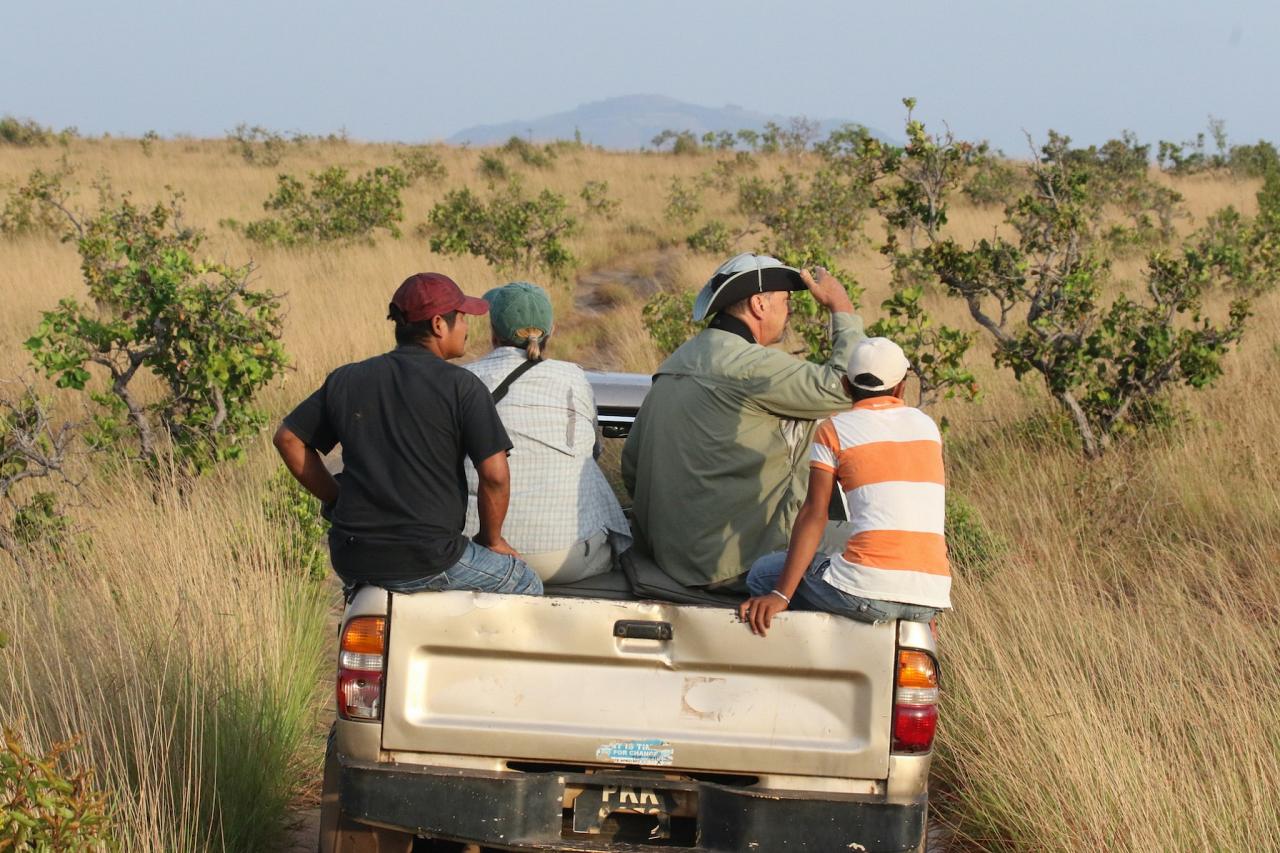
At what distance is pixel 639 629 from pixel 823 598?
1.87 ft

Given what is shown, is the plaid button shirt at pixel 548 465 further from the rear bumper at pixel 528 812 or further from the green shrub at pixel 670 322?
the green shrub at pixel 670 322

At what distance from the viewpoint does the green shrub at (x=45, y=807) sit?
291 centimetres

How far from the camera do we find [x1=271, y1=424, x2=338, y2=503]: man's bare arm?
3.87 m

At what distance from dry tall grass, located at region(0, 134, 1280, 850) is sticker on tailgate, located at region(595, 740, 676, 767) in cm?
115

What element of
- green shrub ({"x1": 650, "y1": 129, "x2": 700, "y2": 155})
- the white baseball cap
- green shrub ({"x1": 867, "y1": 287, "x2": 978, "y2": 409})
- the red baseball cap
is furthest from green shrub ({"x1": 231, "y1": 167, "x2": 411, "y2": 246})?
green shrub ({"x1": 650, "y1": 129, "x2": 700, "y2": 155})

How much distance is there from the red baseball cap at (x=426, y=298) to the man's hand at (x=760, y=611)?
1.19 meters

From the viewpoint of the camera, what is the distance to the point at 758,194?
974 inches

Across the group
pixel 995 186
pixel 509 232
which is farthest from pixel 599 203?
pixel 509 232

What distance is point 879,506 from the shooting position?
3.63m

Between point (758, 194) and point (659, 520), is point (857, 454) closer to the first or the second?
point (659, 520)

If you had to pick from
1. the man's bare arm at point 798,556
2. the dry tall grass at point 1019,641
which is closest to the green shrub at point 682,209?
the dry tall grass at point 1019,641

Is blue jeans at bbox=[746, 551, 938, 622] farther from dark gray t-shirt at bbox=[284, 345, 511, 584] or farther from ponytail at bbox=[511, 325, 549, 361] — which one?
ponytail at bbox=[511, 325, 549, 361]

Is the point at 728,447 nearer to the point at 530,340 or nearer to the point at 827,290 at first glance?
the point at 827,290

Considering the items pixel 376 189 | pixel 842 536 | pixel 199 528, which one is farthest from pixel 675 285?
pixel 842 536
